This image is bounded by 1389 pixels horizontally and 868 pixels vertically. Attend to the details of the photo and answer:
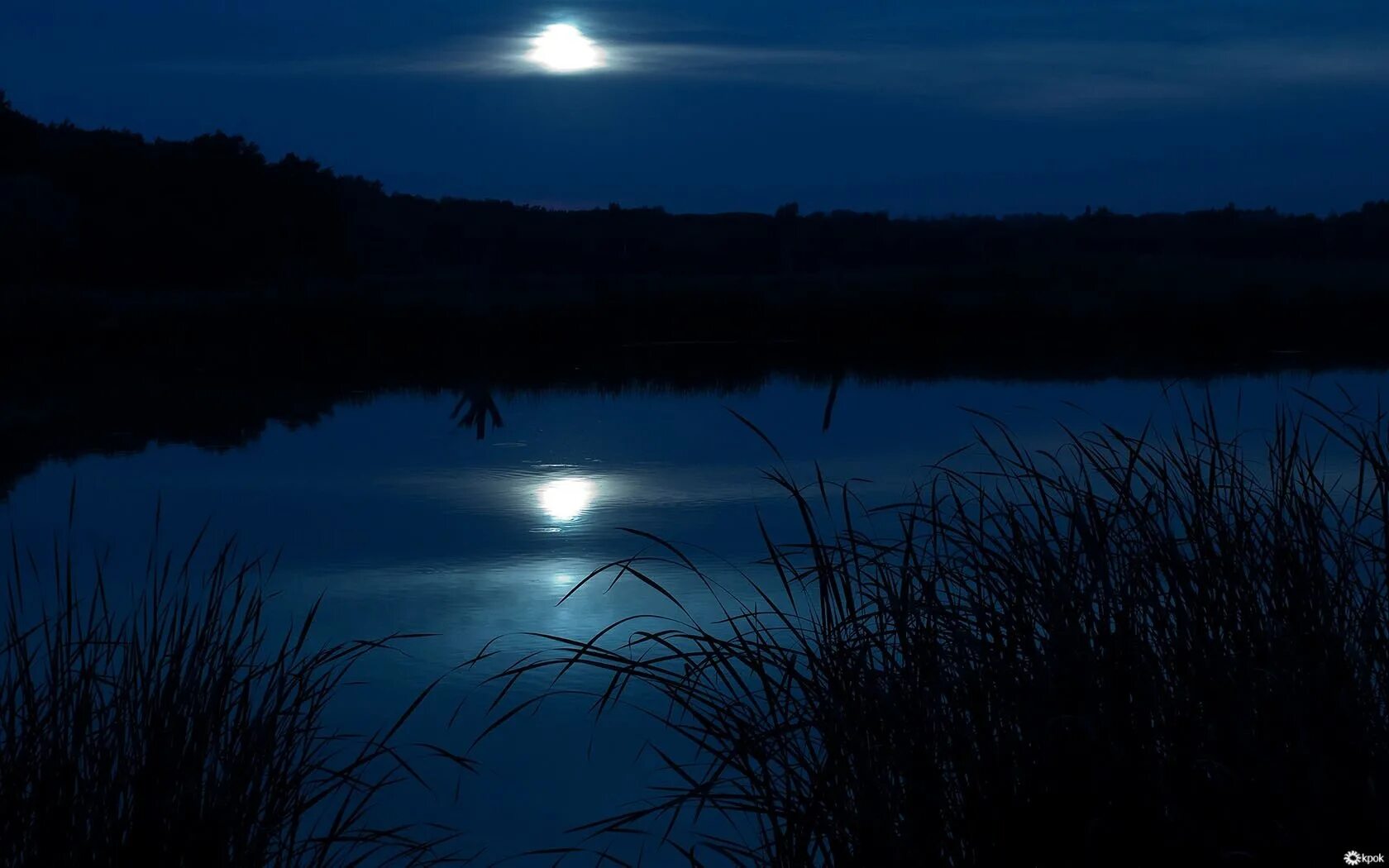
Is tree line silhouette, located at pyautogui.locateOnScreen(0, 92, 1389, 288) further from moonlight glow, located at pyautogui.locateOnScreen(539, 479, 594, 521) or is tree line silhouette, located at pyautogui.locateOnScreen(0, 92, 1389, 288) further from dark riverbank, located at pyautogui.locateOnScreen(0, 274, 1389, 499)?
moonlight glow, located at pyautogui.locateOnScreen(539, 479, 594, 521)

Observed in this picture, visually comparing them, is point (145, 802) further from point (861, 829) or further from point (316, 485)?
point (316, 485)

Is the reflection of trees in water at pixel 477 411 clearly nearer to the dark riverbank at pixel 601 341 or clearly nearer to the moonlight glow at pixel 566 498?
the dark riverbank at pixel 601 341

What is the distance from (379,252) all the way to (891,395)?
23261 millimetres

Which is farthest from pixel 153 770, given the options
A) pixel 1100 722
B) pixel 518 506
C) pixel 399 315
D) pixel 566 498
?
pixel 399 315

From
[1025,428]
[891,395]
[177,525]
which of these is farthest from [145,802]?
[891,395]

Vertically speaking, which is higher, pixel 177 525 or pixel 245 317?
pixel 245 317

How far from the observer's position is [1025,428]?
30.0ft

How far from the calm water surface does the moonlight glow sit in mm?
24

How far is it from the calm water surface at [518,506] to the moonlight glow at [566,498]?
24mm

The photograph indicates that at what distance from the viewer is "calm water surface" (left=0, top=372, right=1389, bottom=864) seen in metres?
3.87

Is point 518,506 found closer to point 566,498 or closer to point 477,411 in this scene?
point 566,498

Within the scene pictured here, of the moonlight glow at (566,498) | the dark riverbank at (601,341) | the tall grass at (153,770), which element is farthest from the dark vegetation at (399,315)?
the tall grass at (153,770)

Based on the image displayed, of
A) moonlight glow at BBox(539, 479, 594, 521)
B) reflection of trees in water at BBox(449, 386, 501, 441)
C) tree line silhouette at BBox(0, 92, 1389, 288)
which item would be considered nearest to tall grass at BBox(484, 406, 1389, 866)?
moonlight glow at BBox(539, 479, 594, 521)

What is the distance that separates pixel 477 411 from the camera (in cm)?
1091
